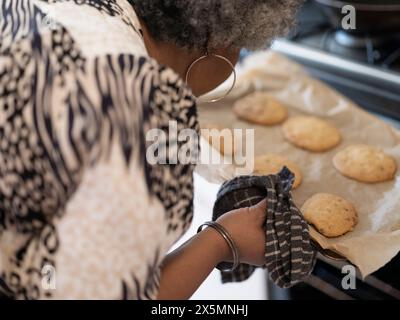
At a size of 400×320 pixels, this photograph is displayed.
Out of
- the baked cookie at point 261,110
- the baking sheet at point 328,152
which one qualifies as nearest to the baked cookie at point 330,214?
the baking sheet at point 328,152

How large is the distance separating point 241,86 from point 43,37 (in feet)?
2.94

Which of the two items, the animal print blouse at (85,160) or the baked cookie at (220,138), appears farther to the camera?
the baked cookie at (220,138)

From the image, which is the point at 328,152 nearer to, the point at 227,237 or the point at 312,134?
the point at 312,134

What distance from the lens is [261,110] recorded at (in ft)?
4.23

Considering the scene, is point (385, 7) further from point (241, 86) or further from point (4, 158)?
point (4, 158)

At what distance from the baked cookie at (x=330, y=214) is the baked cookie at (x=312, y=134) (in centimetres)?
23

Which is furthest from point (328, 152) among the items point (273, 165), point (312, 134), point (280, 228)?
point (280, 228)

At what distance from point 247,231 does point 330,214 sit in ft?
0.75

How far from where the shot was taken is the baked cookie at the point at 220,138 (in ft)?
3.78

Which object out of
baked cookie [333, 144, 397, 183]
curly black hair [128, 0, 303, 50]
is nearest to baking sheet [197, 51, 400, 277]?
baked cookie [333, 144, 397, 183]

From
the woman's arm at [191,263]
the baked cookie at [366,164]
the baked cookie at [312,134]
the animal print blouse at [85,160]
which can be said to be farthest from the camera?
the baked cookie at [312,134]

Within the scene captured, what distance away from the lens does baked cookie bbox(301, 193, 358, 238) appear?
2.97 feet

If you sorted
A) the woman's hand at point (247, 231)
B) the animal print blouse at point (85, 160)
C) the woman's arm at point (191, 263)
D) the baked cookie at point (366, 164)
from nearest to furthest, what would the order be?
the animal print blouse at point (85, 160) < the woman's arm at point (191, 263) < the woman's hand at point (247, 231) < the baked cookie at point (366, 164)

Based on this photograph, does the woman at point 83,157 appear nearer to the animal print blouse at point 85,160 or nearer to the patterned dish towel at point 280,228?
the animal print blouse at point 85,160
